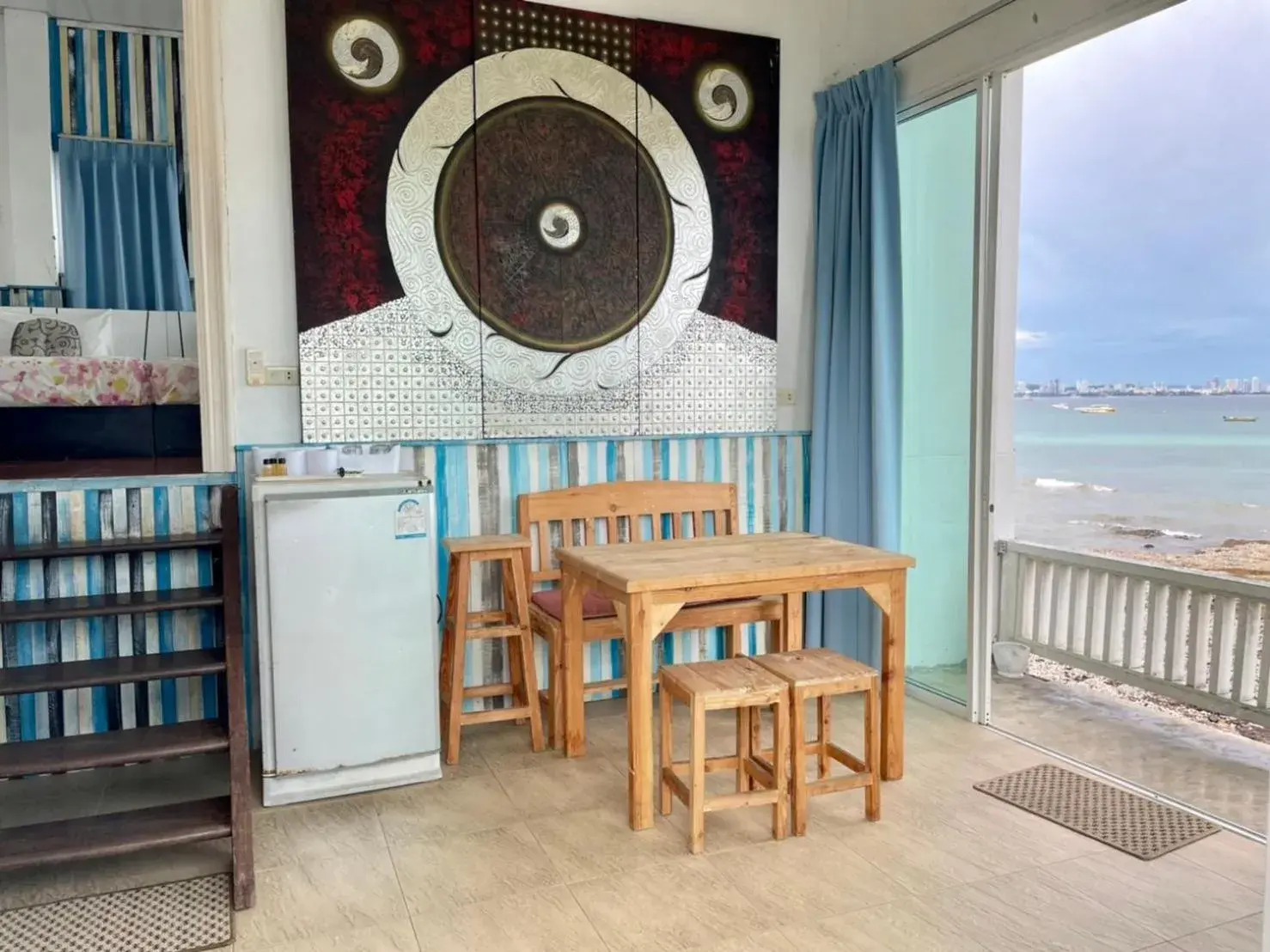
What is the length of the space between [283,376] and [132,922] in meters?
1.78

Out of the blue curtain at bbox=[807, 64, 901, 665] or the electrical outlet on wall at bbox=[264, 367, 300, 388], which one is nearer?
the electrical outlet on wall at bbox=[264, 367, 300, 388]

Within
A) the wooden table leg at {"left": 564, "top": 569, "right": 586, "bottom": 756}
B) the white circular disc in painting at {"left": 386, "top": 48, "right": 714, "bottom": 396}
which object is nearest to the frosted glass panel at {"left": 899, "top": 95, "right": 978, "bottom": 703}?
the white circular disc in painting at {"left": 386, "top": 48, "right": 714, "bottom": 396}

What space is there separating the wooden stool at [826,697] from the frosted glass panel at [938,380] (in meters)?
1.06

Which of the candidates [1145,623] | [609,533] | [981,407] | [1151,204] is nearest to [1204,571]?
[1145,623]

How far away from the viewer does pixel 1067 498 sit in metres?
3.90

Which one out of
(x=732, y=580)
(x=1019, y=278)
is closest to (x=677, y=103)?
(x=1019, y=278)

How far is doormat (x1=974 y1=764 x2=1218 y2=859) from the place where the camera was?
2.50m

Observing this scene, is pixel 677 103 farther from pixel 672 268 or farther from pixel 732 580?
pixel 732 580

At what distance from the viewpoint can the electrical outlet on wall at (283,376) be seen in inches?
128

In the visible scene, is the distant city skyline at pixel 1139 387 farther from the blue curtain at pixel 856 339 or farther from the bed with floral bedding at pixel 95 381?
the bed with floral bedding at pixel 95 381

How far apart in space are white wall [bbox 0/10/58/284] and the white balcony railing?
6442mm

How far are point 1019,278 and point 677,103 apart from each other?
1.58m

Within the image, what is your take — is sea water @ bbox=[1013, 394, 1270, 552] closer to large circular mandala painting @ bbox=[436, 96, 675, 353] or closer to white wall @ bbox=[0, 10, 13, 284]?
large circular mandala painting @ bbox=[436, 96, 675, 353]

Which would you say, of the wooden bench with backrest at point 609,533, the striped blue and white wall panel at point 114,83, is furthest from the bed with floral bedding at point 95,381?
the striped blue and white wall panel at point 114,83
